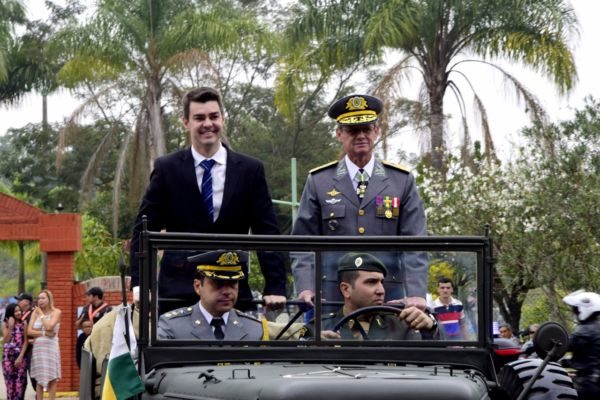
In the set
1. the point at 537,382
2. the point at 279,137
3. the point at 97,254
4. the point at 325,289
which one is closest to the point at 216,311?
the point at 325,289

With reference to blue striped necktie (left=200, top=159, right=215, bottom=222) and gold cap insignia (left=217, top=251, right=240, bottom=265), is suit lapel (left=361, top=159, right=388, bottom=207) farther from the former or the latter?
gold cap insignia (left=217, top=251, right=240, bottom=265)


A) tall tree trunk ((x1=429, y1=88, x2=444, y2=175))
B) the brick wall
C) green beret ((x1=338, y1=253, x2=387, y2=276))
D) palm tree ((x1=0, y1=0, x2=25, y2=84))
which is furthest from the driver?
palm tree ((x1=0, y1=0, x2=25, y2=84))

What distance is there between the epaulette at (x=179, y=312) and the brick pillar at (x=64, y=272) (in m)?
16.8

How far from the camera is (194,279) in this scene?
253 inches

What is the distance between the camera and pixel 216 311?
6.41 metres

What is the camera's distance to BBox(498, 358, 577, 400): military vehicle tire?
6.58 meters

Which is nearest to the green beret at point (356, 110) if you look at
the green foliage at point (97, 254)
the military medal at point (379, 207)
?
→ the military medal at point (379, 207)

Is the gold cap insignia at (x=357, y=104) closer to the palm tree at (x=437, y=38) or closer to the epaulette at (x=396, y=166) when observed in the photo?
the epaulette at (x=396, y=166)

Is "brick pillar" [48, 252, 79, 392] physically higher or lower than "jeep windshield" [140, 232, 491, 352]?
lower

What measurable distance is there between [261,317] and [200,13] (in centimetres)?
2455

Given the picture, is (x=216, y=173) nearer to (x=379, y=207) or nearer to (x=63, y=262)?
(x=379, y=207)

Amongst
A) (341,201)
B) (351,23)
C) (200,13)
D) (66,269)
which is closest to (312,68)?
(351,23)

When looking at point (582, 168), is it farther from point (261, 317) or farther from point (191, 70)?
point (261, 317)

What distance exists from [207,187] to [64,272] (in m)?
16.2
